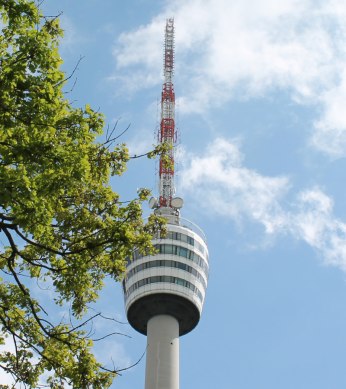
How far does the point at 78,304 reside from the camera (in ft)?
67.3

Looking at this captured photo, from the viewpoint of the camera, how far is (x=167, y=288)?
9400 cm

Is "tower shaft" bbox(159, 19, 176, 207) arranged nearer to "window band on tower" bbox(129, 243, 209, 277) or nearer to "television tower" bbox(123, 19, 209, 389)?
"television tower" bbox(123, 19, 209, 389)

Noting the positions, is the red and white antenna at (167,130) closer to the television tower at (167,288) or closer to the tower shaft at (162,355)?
the television tower at (167,288)

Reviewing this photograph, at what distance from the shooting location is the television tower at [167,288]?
3561 inches

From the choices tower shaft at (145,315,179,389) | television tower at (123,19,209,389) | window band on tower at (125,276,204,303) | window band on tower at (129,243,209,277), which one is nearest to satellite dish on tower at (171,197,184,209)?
television tower at (123,19,209,389)

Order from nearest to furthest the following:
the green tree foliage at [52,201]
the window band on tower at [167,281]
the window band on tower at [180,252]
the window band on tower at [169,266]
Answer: the green tree foliage at [52,201], the window band on tower at [167,281], the window band on tower at [169,266], the window band on tower at [180,252]

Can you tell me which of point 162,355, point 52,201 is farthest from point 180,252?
point 52,201

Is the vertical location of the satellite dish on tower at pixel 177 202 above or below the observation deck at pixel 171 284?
above

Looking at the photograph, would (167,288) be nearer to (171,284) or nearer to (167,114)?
(171,284)

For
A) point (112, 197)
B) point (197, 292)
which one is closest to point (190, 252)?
point (197, 292)

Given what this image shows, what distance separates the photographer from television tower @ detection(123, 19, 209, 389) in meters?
90.4

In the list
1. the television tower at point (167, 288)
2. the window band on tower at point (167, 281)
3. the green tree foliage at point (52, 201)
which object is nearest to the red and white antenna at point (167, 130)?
the television tower at point (167, 288)

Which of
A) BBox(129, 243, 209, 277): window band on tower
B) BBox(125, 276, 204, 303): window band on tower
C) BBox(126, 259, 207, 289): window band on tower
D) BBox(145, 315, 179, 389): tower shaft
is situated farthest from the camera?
BBox(129, 243, 209, 277): window band on tower

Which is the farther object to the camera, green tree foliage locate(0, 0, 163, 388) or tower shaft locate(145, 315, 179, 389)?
tower shaft locate(145, 315, 179, 389)
